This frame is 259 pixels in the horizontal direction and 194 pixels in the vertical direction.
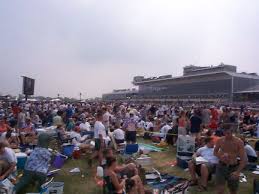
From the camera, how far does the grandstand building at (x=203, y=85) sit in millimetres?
75688

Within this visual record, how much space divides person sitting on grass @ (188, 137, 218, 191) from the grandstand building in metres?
62.6

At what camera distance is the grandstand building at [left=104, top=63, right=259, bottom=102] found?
75.7 metres

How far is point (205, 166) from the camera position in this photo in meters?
7.71

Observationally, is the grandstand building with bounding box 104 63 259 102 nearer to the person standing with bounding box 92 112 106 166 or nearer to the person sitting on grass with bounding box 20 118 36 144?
the person sitting on grass with bounding box 20 118 36 144

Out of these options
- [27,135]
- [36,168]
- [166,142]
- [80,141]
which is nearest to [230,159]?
[36,168]

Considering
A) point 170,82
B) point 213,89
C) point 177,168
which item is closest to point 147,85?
point 170,82

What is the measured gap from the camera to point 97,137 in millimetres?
9500

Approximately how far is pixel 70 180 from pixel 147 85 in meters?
102

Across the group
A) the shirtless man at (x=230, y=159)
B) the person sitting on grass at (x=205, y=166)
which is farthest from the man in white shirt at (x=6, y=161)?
the shirtless man at (x=230, y=159)

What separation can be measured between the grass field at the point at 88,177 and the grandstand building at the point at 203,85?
200 ft

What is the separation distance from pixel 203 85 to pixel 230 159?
81.8 metres

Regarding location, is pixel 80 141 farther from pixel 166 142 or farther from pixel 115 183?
pixel 115 183

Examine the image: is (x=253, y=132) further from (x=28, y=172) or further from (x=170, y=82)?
(x=170, y=82)

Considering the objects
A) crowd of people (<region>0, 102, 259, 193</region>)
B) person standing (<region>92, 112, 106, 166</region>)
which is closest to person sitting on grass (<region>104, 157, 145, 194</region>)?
crowd of people (<region>0, 102, 259, 193</region>)
